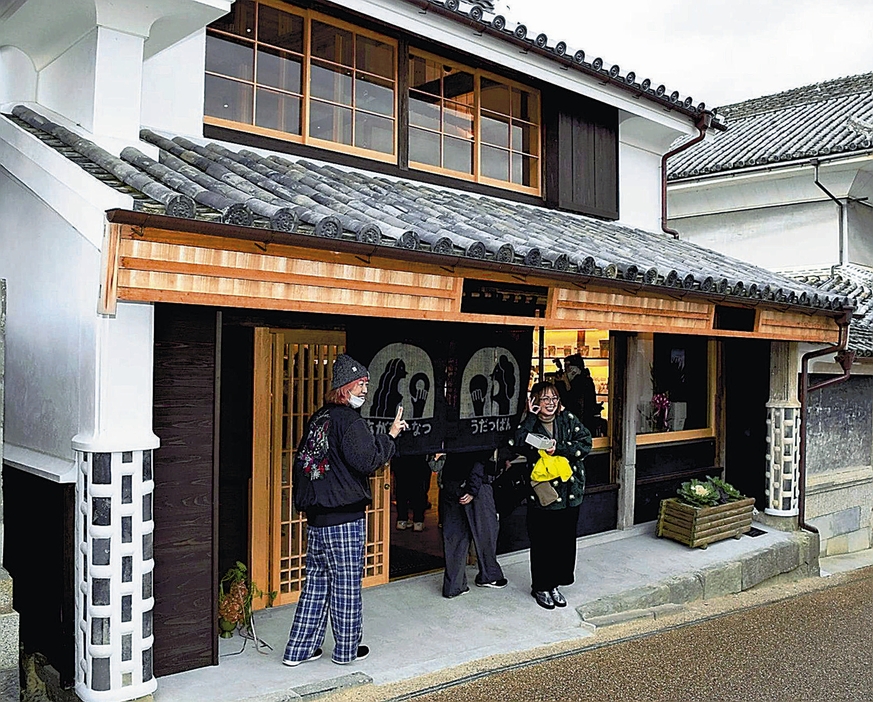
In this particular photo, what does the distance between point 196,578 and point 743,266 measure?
27.4 ft

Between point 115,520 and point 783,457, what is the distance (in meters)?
8.76

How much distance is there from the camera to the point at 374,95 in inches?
329

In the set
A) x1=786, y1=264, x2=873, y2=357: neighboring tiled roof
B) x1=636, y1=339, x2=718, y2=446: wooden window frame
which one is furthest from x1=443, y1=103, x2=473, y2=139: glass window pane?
x1=636, y1=339, x2=718, y2=446: wooden window frame

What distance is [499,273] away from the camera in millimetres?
6551

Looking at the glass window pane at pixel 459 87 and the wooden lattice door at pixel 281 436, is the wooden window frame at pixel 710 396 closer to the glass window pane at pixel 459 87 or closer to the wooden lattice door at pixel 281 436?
the glass window pane at pixel 459 87

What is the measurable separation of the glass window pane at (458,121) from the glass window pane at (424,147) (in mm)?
215

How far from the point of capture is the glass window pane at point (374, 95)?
27.0 feet

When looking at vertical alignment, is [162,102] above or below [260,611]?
above

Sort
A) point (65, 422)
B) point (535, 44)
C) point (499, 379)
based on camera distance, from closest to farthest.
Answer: point (65, 422), point (499, 379), point (535, 44)

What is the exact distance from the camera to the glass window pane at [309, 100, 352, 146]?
7.87m

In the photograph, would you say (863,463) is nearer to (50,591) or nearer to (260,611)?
(260,611)

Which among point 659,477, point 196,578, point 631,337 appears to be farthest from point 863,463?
point 196,578

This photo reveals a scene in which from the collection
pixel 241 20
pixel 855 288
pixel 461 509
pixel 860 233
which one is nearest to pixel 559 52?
pixel 241 20

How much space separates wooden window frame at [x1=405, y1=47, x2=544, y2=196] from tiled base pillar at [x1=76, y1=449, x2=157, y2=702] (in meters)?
4.69
